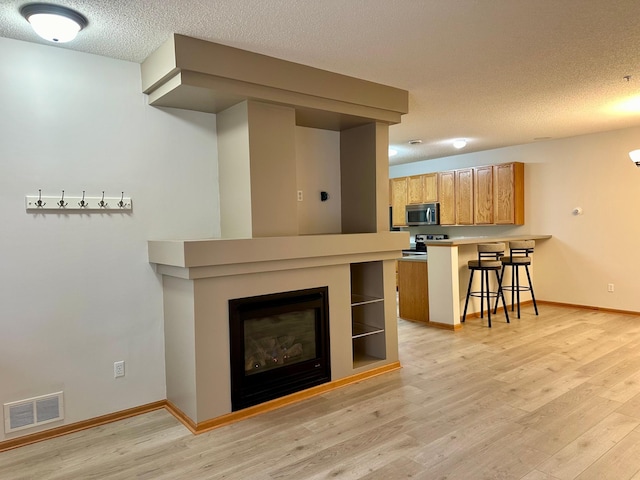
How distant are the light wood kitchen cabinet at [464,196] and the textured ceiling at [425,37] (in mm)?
2928

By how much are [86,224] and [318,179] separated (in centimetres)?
203

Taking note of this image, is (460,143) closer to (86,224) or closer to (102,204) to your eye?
(102,204)

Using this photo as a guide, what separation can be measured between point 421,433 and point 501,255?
3812mm

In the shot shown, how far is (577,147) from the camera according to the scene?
622 centimetres

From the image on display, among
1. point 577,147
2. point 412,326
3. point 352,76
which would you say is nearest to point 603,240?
point 577,147

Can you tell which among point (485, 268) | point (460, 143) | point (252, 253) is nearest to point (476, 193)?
point (460, 143)

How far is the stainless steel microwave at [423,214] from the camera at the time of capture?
25.4ft

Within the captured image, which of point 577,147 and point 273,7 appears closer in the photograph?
point 273,7

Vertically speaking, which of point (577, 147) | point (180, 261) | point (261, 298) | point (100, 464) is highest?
point (577, 147)

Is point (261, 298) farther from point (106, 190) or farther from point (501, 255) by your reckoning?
point (501, 255)

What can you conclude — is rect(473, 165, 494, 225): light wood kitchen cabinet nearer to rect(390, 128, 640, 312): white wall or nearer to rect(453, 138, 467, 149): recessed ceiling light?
rect(390, 128, 640, 312): white wall

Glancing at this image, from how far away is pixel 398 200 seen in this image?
8.59 meters

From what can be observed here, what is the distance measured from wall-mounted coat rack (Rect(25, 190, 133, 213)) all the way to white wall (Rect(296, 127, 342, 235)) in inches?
61.0

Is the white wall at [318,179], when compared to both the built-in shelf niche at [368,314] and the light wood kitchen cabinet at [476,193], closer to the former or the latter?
the built-in shelf niche at [368,314]
